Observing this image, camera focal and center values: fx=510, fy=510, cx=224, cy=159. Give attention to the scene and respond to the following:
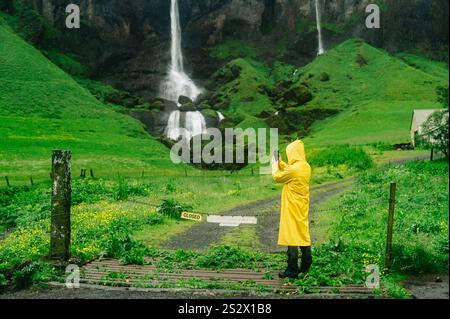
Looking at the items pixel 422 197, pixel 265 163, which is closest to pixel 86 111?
pixel 265 163

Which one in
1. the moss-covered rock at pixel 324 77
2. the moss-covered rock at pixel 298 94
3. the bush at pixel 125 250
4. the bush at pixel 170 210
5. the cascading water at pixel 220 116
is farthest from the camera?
the moss-covered rock at pixel 324 77

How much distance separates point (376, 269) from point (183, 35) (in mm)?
153583

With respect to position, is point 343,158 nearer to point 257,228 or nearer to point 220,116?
point 257,228

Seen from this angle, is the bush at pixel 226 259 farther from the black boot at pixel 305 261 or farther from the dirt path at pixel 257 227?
the dirt path at pixel 257 227

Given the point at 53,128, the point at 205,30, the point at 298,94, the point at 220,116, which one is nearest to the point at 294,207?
the point at 53,128

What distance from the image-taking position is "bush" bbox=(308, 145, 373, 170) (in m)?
48.1

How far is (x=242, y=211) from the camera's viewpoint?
27.0 metres

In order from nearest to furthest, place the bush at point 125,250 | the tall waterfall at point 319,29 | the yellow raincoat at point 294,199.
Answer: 1. the yellow raincoat at point 294,199
2. the bush at point 125,250
3. the tall waterfall at point 319,29

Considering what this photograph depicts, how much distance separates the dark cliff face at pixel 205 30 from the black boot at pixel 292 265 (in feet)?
426

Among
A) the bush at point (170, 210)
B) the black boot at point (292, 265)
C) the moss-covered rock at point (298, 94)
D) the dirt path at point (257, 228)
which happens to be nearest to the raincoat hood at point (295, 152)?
the black boot at point (292, 265)

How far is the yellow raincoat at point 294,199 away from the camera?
12.1 meters

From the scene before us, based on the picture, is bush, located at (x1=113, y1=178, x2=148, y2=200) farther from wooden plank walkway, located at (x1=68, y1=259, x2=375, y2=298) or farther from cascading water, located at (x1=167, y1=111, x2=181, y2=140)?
cascading water, located at (x1=167, y1=111, x2=181, y2=140)

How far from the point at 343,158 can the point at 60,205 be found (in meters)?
39.6

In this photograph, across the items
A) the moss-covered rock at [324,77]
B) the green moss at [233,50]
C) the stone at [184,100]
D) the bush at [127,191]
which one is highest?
the green moss at [233,50]
